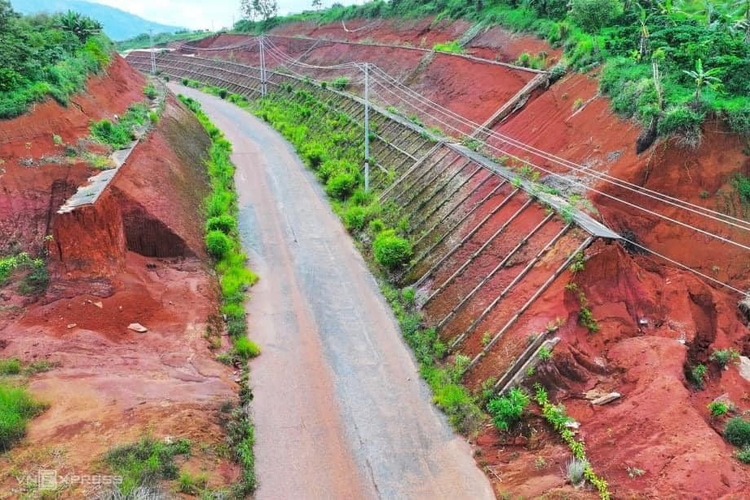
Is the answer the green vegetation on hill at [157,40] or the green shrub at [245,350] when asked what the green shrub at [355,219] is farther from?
the green vegetation on hill at [157,40]

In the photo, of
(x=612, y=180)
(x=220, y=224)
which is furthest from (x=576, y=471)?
(x=220, y=224)

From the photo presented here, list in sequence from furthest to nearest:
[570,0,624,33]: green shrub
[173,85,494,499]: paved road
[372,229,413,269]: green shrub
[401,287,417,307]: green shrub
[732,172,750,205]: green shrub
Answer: [570,0,624,33]: green shrub
[372,229,413,269]: green shrub
[401,287,417,307]: green shrub
[732,172,750,205]: green shrub
[173,85,494,499]: paved road

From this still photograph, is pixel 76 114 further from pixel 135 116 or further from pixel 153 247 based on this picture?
pixel 153 247

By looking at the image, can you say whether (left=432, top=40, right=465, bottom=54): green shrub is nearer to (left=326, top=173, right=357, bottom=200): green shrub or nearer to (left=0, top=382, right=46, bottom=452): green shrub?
(left=326, top=173, right=357, bottom=200): green shrub

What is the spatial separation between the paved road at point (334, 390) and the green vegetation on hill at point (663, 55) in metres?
12.0

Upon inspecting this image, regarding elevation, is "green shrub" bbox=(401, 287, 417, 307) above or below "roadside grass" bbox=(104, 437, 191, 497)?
above

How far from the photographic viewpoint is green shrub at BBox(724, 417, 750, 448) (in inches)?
451

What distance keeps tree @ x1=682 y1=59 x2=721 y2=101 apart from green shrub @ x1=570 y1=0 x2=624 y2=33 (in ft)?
26.4

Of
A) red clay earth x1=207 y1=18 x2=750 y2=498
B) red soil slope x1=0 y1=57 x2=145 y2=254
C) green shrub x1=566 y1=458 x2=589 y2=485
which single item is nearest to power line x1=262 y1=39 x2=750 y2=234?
red clay earth x1=207 y1=18 x2=750 y2=498

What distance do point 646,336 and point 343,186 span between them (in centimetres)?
1896

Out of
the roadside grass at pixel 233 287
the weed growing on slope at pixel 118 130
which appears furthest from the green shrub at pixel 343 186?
the weed growing on slope at pixel 118 130

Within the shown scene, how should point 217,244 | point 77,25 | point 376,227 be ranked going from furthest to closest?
point 77,25
point 376,227
point 217,244

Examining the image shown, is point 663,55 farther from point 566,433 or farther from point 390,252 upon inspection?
point 566,433

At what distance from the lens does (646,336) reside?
14.6 m
